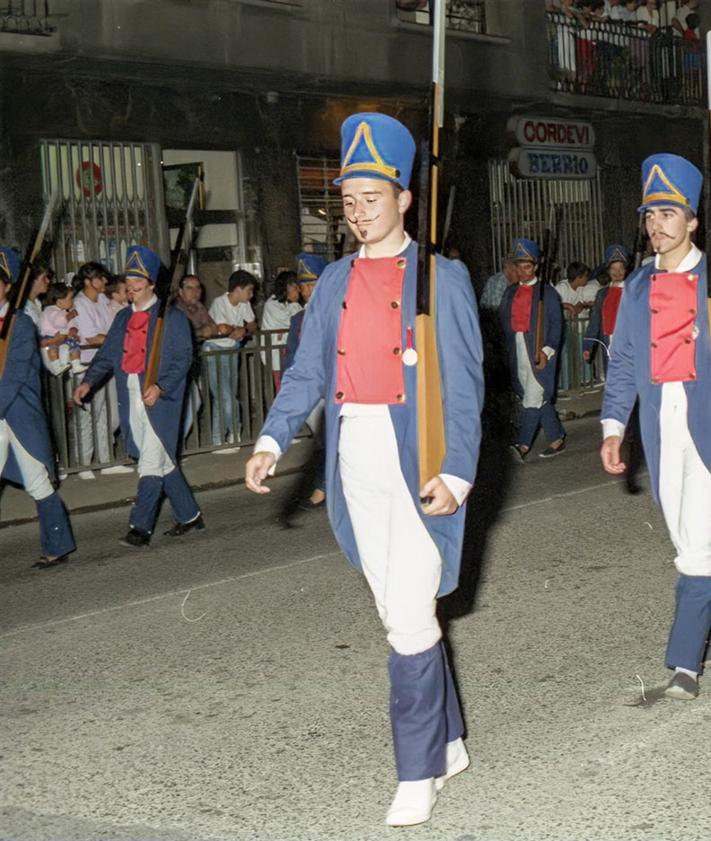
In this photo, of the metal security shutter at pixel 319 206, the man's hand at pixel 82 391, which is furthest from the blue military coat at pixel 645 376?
the metal security shutter at pixel 319 206

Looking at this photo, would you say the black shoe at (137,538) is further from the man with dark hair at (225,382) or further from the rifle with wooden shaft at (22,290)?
Result: the man with dark hair at (225,382)

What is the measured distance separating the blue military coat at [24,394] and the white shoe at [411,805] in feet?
15.5

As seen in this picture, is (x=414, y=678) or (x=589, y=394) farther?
(x=589, y=394)

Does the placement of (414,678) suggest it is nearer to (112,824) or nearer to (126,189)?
(112,824)

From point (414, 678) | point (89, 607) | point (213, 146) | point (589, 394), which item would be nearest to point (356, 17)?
point (213, 146)

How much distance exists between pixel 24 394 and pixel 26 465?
1.42ft

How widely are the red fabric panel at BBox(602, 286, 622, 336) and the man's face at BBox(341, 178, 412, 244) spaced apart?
34.3ft

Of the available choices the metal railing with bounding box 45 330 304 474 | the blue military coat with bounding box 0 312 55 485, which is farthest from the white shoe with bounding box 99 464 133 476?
the blue military coat with bounding box 0 312 55 485

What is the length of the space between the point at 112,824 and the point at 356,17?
54.0 feet

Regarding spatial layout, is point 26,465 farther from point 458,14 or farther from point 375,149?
point 458,14

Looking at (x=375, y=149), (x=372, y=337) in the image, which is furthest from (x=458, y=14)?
(x=372, y=337)

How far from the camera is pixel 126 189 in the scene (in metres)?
17.2

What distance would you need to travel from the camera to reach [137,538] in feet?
30.9

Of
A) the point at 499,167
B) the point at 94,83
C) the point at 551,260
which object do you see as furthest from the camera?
the point at 499,167
